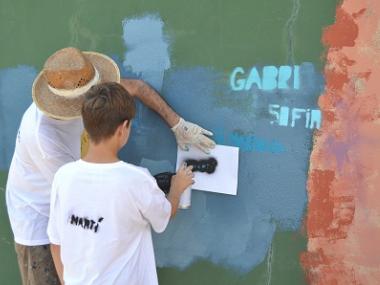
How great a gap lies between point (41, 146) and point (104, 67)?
0.49 meters

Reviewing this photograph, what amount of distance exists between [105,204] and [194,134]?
83 cm

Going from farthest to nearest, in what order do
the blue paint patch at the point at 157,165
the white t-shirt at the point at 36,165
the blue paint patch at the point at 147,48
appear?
the blue paint patch at the point at 157,165, the blue paint patch at the point at 147,48, the white t-shirt at the point at 36,165

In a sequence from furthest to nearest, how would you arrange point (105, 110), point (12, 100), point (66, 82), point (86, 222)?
point (12, 100) → point (66, 82) → point (86, 222) → point (105, 110)

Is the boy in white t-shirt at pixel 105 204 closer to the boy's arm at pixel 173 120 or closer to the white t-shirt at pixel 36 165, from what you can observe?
the white t-shirt at pixel 36 165

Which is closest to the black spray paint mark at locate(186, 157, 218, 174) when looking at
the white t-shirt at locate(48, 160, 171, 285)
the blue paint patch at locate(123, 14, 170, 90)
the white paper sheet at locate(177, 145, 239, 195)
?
the white paper sheet at locate(177, 145, 239, 195)

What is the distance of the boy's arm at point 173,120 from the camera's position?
2.67 metres

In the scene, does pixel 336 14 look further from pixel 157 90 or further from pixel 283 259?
pixel 283 259

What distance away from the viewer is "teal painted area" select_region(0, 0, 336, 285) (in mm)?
2520

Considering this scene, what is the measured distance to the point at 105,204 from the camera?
198 centimetres

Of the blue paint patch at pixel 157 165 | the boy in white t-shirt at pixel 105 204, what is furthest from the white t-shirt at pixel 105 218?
the blue paint patch at pixel 157 165

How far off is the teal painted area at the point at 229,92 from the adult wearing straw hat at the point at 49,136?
0.13 meters

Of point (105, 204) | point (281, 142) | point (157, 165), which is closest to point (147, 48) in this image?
point (157, 165)

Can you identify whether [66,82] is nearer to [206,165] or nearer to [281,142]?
[206,165]

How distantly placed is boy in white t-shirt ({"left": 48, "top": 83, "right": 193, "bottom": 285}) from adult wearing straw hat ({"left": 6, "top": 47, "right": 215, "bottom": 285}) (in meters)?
0.30
